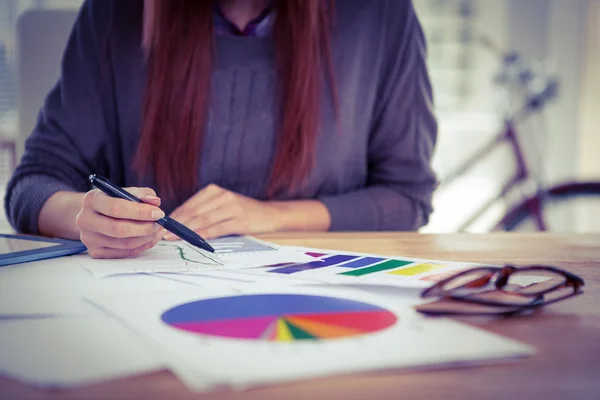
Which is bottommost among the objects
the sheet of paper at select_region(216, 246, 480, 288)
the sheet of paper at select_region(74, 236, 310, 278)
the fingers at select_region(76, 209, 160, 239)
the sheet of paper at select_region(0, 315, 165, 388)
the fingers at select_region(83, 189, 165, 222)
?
the sheet of paper at select_region(74, 236, 310, 278)

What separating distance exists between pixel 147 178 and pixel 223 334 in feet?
2.58

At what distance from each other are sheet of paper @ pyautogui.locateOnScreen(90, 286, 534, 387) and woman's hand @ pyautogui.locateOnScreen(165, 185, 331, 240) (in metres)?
0.38

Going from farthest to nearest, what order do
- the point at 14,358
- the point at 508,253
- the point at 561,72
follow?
the point at 561,72
the point at 508,253
the point at 14,358

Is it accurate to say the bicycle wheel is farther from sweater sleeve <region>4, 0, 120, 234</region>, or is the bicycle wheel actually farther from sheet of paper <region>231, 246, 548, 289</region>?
sheet of paper <region>231, 246, 548, 289</region>

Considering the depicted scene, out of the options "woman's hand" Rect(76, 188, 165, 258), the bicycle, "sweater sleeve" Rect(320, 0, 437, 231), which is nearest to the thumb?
"woman's hand" Rect(76, 188, 165, 258)

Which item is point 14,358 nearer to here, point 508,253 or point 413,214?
point 508,253

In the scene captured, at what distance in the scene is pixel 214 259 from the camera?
2.15ft

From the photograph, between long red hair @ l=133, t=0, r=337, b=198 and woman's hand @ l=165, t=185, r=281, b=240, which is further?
long red hair @ l=133, t=0, r=337, b=198

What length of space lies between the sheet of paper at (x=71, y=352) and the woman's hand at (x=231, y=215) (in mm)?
408

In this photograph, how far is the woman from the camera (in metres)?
1.08

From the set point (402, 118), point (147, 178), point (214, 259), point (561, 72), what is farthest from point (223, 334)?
point (561, 72)

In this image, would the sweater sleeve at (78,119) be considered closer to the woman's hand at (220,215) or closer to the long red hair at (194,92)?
the long red hair at (194,92)

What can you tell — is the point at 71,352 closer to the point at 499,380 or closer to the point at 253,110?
the point at 499,380

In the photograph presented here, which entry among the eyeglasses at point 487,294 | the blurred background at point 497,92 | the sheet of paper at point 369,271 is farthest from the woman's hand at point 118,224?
the blurred background at point 497,92
